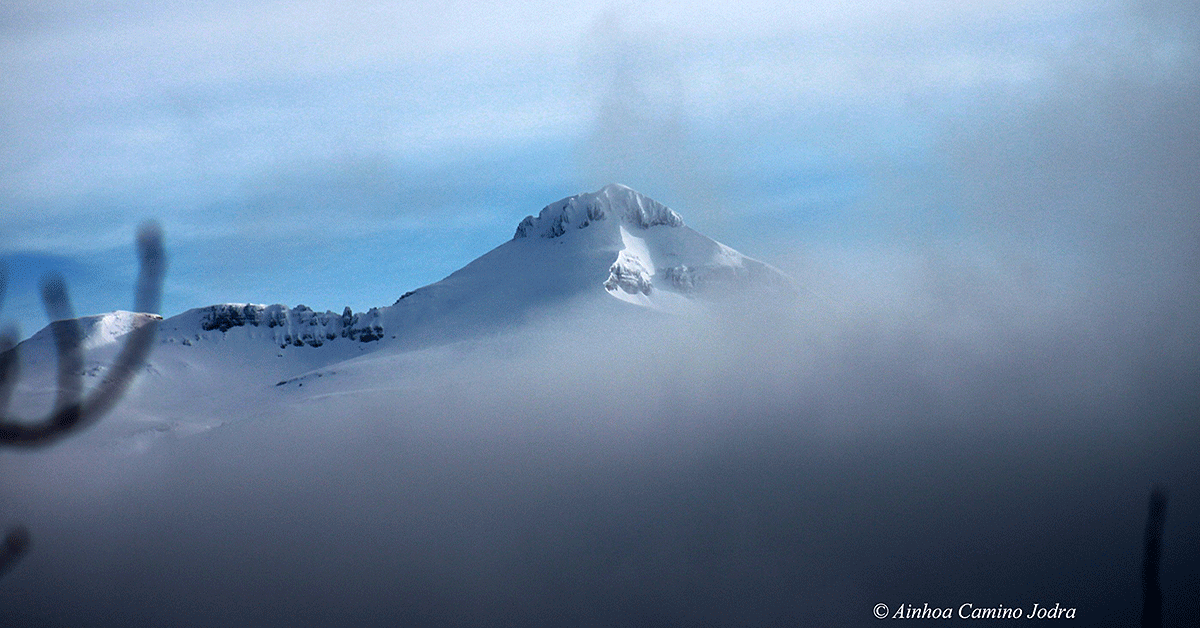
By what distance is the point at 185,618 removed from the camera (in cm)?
10794

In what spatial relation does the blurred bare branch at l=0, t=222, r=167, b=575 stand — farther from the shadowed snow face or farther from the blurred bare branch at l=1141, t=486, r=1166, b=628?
the shadowed snow face

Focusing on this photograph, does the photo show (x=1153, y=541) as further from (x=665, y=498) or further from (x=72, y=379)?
(x=665, y=498)

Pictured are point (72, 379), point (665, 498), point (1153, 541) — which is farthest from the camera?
point (665, 498)

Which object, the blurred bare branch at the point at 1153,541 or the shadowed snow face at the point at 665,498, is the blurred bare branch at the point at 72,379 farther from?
the shadowed snow face at the point at 665,498

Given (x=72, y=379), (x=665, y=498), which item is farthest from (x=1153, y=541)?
(x=665, y=498)

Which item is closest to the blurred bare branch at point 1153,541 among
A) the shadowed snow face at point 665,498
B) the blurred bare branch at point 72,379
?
the blurred bare branch at point 72,379

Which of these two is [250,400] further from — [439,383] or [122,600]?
[122,600]

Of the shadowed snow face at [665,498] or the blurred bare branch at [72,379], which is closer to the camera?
the blurred bare branch at [72,379]

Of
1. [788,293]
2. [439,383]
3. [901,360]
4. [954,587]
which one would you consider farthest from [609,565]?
[788,293]

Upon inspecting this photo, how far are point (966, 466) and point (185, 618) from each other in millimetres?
104877

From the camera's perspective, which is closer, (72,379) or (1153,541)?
(72,379)

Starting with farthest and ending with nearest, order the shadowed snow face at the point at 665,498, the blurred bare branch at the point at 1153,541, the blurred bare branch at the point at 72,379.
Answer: the shadowed snow face at the point at 665,498 → the blurred bare branch at the point at 1153,541 → the blurred bare branch at the point at 72,379

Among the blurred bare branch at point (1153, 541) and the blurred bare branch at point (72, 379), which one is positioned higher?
the blurred bare branch at point (72, 379)

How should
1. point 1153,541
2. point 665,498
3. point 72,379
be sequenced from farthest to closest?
point 665,498 < point 1153,541 < point 72,379
